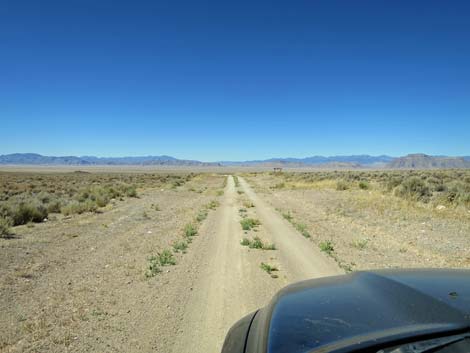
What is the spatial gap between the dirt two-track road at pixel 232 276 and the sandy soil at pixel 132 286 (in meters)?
0.02

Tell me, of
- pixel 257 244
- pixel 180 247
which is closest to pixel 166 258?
pixel 180 247

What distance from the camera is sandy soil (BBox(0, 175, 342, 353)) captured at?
442 centimetres

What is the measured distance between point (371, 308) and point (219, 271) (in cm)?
534

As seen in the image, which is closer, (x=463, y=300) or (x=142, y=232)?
(x=463, y=300)

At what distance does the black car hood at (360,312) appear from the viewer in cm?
179

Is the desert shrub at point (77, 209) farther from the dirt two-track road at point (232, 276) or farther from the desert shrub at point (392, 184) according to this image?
the desert shrub at point (392, 184)

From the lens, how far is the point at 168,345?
13.8ft

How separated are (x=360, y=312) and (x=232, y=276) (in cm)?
493

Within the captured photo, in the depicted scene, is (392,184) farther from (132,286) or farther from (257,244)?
(132,286)

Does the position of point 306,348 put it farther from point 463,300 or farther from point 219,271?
point 219,271

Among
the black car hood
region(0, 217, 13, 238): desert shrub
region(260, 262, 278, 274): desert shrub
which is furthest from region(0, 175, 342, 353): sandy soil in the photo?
the black car hood

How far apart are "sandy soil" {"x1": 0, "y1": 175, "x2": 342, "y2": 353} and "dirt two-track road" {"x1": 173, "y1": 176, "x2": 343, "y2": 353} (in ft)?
0.06

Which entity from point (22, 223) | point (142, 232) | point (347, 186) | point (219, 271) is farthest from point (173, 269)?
point (347, 186)

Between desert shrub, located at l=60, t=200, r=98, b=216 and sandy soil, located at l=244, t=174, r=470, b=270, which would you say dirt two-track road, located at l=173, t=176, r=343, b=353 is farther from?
desert shrub, located at l=60, t=200, r=98, b=216
